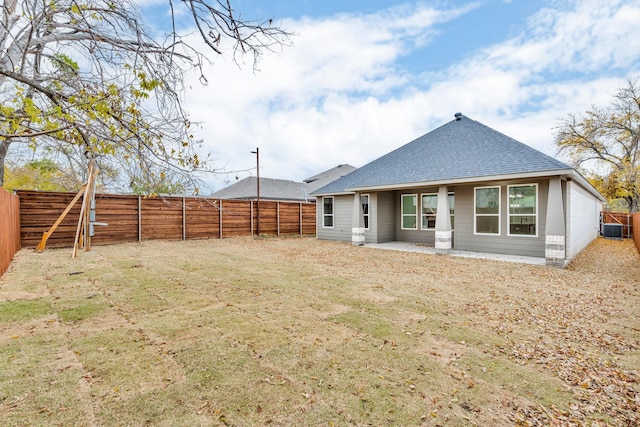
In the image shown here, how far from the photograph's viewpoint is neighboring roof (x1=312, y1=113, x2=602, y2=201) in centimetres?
899

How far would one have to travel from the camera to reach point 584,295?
549 cm

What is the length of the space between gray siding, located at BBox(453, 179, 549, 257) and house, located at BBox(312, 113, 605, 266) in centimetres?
3

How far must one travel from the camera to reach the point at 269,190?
28.1 meters

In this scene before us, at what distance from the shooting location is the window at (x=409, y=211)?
516 inches

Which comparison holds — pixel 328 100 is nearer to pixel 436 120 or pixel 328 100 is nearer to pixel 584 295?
pixel 436 120

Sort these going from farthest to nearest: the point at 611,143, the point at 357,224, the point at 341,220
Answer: the point at 611,143 < the point at 341,220 < the point at 357,224

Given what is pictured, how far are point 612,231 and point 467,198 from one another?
553 inches

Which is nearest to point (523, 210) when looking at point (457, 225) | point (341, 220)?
point (457, 225)

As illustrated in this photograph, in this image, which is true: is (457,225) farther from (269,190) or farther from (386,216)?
(269,190)

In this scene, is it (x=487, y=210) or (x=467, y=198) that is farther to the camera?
(x=467, y=198)

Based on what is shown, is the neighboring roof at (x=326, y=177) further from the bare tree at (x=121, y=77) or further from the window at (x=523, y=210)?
the bare tree at (x=121, y=77)

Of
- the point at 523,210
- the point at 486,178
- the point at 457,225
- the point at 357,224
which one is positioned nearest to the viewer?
the point at 486,178

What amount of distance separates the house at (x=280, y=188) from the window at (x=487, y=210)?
17.1m

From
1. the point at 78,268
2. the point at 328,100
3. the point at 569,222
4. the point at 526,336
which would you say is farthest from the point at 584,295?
the point at 328,100
